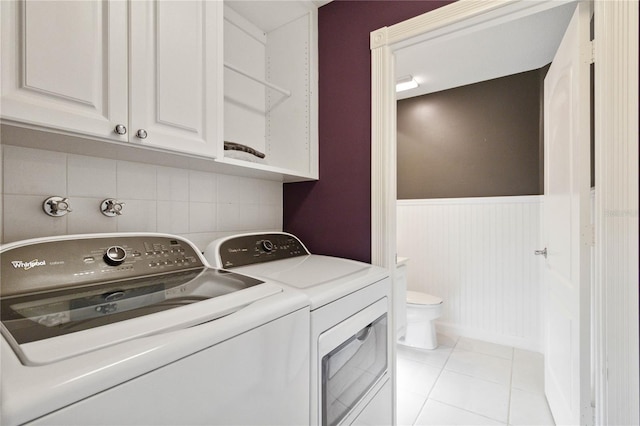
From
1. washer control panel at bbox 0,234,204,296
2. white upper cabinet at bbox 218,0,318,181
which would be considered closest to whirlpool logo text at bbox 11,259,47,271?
washer control panel at bbox 0,234,204,296

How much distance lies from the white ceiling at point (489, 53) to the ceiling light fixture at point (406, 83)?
0.04m

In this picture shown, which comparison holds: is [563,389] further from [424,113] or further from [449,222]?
[424,113]

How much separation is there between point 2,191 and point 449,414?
234 cm

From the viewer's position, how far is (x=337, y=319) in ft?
3.21

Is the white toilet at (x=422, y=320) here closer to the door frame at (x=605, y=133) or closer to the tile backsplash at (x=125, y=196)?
the door frame at (x=605, y=133)

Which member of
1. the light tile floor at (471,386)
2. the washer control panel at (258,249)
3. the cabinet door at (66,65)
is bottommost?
the light tile floor at (471,386)

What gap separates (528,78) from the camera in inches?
99.8

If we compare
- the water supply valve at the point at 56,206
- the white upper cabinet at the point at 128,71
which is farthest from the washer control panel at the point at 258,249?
the water supply valve at the point at 56,206

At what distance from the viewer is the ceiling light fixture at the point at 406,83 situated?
105 inches

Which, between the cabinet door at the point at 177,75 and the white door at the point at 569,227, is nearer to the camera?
the cabinet door at the point at 177,75

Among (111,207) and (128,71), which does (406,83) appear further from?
(111,207)

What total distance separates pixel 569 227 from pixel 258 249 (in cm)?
149

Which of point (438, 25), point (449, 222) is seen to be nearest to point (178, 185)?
point (438, 25)

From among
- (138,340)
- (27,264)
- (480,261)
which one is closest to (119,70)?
(27,264)
